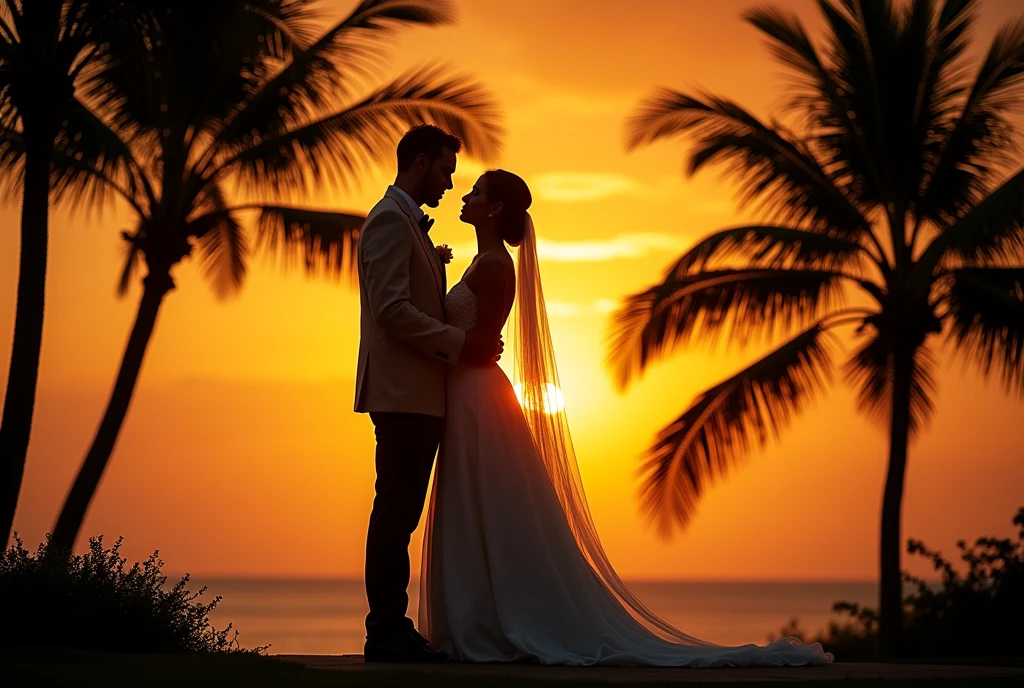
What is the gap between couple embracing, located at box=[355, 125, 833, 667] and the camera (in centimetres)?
538

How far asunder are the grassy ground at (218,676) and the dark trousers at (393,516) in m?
0.52

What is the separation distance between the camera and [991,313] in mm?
12609

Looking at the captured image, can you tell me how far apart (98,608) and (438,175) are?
2456 mm

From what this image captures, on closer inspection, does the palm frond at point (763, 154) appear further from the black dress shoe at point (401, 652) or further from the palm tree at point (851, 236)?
the black dress shoe at point (401, 652)

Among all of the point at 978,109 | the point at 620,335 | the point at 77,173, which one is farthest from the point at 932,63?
the point at 77,173

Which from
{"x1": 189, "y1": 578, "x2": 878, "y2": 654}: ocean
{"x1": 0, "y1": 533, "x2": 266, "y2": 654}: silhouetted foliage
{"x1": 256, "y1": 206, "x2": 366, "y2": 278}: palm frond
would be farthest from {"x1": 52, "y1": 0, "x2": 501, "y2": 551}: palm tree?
{"x1": 189, "y1": 578, "x2": 878, "y2": 654}: ocean

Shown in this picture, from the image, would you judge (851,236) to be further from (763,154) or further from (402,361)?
(402,361)

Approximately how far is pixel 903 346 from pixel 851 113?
2.55 metres

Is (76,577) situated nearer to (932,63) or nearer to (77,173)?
(77,173)

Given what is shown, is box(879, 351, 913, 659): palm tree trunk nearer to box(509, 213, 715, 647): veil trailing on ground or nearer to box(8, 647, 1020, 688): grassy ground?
box(509, 213, 715, 647): veil trailing on ground

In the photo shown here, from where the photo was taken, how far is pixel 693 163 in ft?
44.4

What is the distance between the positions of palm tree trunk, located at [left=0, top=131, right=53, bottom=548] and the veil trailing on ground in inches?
167

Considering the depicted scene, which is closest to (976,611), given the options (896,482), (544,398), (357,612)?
(896,482)

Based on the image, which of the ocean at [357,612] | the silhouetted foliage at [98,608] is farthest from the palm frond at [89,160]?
the ocean at [357,612]
